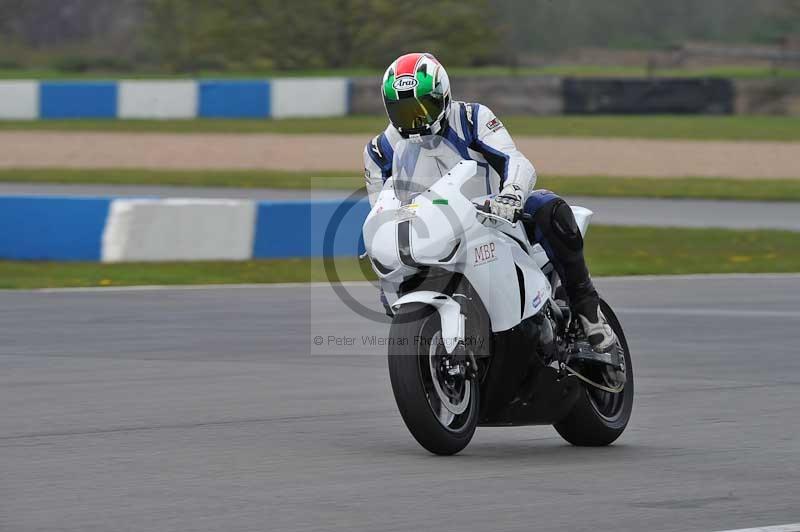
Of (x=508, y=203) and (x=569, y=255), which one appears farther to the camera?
(x=569, y=255)

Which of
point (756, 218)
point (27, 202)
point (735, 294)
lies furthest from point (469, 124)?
point (756, 218)

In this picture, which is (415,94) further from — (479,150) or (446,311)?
(446,311)

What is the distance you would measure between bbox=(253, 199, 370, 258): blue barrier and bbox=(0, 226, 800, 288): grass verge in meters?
0.21

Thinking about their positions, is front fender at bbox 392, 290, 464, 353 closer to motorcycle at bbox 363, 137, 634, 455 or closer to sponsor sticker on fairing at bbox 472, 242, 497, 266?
motorcycle at bbox 363, 137, 634, 455

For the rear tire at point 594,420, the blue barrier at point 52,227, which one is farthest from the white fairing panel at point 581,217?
the blue barrier at point 52,227

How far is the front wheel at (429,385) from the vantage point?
239 inches

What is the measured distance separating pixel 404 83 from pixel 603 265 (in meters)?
8.71

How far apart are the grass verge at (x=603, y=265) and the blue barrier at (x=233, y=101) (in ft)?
63.3

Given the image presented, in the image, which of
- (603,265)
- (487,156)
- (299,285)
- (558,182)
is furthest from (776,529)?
(558,182)

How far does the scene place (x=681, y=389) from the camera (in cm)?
834

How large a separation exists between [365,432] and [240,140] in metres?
24.0

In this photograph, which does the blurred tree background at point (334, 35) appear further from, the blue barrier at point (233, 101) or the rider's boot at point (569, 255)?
the rider's boot at point (569, 255)

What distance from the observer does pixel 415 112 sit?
250 inches

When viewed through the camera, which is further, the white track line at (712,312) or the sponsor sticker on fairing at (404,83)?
the white track line at (712,312)
